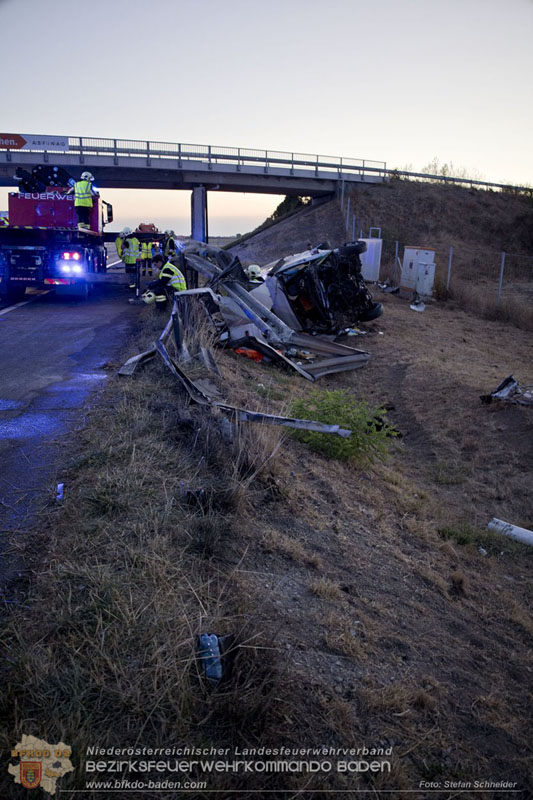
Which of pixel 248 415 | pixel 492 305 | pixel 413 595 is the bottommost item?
pixel 413 595

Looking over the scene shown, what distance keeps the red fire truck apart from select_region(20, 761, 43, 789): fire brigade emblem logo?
14.2 meters

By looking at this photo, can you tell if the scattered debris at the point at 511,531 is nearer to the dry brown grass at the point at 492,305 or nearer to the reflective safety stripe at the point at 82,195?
the dry brown grass at the point at 492,305

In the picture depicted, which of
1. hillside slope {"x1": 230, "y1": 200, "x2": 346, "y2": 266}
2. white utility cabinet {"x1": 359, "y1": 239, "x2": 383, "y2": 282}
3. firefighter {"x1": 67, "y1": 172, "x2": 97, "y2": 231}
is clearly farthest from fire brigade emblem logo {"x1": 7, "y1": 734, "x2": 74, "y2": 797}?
hillside slope {"x1": 230, "y1": 200, "x2": 346, "y2": 266}

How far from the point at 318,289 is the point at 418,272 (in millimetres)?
10383

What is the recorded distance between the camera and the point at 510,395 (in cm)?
867

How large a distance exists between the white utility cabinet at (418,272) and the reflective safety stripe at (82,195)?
1187cm

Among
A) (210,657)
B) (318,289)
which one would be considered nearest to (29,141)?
(318,289)

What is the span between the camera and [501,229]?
134ft

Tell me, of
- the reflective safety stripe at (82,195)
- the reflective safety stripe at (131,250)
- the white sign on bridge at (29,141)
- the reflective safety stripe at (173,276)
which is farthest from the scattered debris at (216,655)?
the white sign on bridge at (29,141)

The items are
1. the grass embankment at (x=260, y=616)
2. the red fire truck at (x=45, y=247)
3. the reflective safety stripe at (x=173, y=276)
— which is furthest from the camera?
the red fire truck at (x=45, y=247)

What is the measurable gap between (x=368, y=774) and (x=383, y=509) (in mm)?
3051

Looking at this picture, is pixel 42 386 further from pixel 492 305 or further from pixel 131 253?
pixel 492 305

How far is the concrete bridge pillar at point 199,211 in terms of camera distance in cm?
4116

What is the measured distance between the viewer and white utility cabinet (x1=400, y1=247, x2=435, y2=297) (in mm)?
20859
